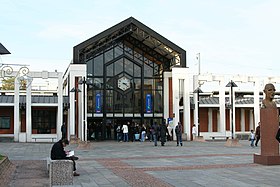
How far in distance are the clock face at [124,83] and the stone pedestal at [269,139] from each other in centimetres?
2245

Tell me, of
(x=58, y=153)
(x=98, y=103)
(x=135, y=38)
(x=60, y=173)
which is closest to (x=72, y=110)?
(x=98, y=103)

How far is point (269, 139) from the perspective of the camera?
621 inches

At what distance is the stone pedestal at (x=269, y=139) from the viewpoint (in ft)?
51.5

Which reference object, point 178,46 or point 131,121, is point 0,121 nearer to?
point 131,121

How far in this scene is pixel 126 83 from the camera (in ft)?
124

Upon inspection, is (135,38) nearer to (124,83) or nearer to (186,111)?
(124,83)

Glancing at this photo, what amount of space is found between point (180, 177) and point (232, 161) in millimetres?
5378

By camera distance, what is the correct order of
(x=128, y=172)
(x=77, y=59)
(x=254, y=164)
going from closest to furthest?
(x=128, y=172) → (x=254, y=164) → (x=77, y=59)

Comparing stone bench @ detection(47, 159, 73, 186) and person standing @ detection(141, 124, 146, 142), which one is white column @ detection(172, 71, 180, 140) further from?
stone bench @ detection(47, 159, 73, 186)

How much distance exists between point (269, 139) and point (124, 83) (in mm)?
23092

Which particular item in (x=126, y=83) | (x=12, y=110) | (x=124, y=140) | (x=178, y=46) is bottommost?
(x=124, y=140)

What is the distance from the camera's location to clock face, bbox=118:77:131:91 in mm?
37625

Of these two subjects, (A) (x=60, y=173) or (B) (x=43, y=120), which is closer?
(A) (x=60, y=173)

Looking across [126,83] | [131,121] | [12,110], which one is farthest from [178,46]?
[12,110]
